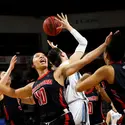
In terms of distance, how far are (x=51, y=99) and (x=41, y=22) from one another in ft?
39.4

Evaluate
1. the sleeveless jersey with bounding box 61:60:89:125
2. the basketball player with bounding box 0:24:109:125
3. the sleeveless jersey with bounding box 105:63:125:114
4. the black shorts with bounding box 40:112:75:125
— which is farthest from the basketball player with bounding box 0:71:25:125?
the sleeveless jersey with bounding box 105:63:125:114

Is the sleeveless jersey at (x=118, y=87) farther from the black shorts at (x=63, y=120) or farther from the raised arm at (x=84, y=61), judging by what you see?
the black shorts at (x=63, y=120)

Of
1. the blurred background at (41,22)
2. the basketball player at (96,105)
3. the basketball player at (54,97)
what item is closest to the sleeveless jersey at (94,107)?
the basketball player at (96,105)

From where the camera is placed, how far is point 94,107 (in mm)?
5992

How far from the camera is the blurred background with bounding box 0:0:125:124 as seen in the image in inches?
608

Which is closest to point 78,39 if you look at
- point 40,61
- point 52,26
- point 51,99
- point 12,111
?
point 40,61

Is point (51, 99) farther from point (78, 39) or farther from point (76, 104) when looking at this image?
point (76, 104)

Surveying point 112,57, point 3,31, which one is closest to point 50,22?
point 112,57

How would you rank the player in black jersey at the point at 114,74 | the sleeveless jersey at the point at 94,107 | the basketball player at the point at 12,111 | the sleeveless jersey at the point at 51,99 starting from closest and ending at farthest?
the player in black jersey at the point at 114,74, the sleeveless jersey at the point at 51,99, the sleeveless jersey at the point at 94,107, the basketball player at the point at 12,111

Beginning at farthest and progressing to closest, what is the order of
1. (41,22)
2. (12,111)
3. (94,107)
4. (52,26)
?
(41,22) < (12,111) < (94,107) < (52,26)

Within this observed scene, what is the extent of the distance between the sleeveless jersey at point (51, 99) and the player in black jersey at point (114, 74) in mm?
717

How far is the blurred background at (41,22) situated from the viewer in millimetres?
15453

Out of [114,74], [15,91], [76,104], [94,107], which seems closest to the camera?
[114,74]

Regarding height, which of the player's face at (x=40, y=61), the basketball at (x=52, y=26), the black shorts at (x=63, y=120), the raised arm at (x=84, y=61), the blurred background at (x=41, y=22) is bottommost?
the black shorts at (x=63, y=120)
